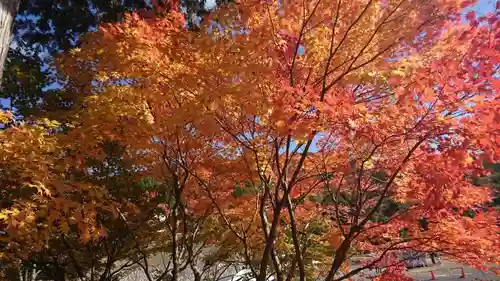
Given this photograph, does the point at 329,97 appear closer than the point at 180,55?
Yes

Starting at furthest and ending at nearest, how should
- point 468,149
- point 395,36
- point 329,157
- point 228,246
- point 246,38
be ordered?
point 228,246 < point 329,157 < point 246,38 < point 395,36 < point 468,149

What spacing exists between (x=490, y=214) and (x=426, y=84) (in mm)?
2266

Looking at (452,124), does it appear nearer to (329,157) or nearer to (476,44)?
(476,44)

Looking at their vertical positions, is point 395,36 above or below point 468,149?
above

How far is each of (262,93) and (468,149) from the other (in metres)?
2.14

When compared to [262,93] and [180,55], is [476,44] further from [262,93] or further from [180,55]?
[180,55]

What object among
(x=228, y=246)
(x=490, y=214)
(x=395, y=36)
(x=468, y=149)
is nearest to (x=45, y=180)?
(x=395, y=36)

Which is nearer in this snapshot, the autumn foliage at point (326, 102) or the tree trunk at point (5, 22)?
the tree trunk at point (5, 22)

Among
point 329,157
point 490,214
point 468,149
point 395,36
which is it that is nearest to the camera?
point 468,149

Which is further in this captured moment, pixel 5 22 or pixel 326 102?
pixel 326 102

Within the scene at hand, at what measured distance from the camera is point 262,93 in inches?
171

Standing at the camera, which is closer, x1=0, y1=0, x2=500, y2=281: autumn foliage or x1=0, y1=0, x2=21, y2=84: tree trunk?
x1=0, y1=0, x2=21, y2=84: tree trunk

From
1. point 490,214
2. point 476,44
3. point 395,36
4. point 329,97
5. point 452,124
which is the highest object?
point 395,36

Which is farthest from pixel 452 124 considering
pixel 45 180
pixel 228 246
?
pixel 228 246
